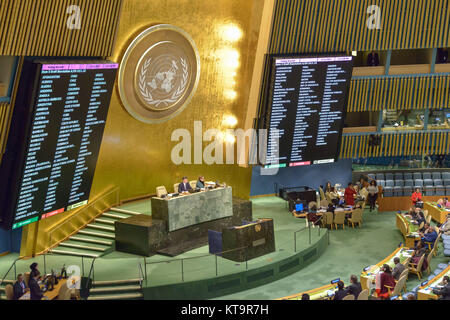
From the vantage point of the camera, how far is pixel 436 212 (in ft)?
66.5

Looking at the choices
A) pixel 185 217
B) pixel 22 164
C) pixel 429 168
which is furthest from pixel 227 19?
pixel 429 168

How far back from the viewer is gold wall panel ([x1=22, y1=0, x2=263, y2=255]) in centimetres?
1725

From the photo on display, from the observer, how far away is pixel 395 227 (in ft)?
66.4

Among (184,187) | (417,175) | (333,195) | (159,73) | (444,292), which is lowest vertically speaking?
(444,292)

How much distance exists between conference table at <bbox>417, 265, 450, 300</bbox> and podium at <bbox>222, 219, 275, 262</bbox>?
13.3 feet

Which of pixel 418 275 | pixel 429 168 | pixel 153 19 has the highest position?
pixel 153 19

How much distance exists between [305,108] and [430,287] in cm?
689

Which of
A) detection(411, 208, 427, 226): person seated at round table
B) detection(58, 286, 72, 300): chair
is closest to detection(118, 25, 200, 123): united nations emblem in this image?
detection(58, 286, 72, 300): chair

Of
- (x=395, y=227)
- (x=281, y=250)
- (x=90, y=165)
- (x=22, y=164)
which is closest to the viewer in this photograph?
(x=22, y=164)

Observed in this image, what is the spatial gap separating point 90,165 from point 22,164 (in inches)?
80.8

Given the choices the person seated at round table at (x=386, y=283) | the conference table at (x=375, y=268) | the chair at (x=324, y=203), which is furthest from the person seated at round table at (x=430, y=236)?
the chair at (x=324, y=203)

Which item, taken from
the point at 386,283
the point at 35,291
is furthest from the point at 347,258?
the point at 35,291

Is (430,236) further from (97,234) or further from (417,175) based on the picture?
(97,234)

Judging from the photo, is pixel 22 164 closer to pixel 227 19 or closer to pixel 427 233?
pixel 227 19
